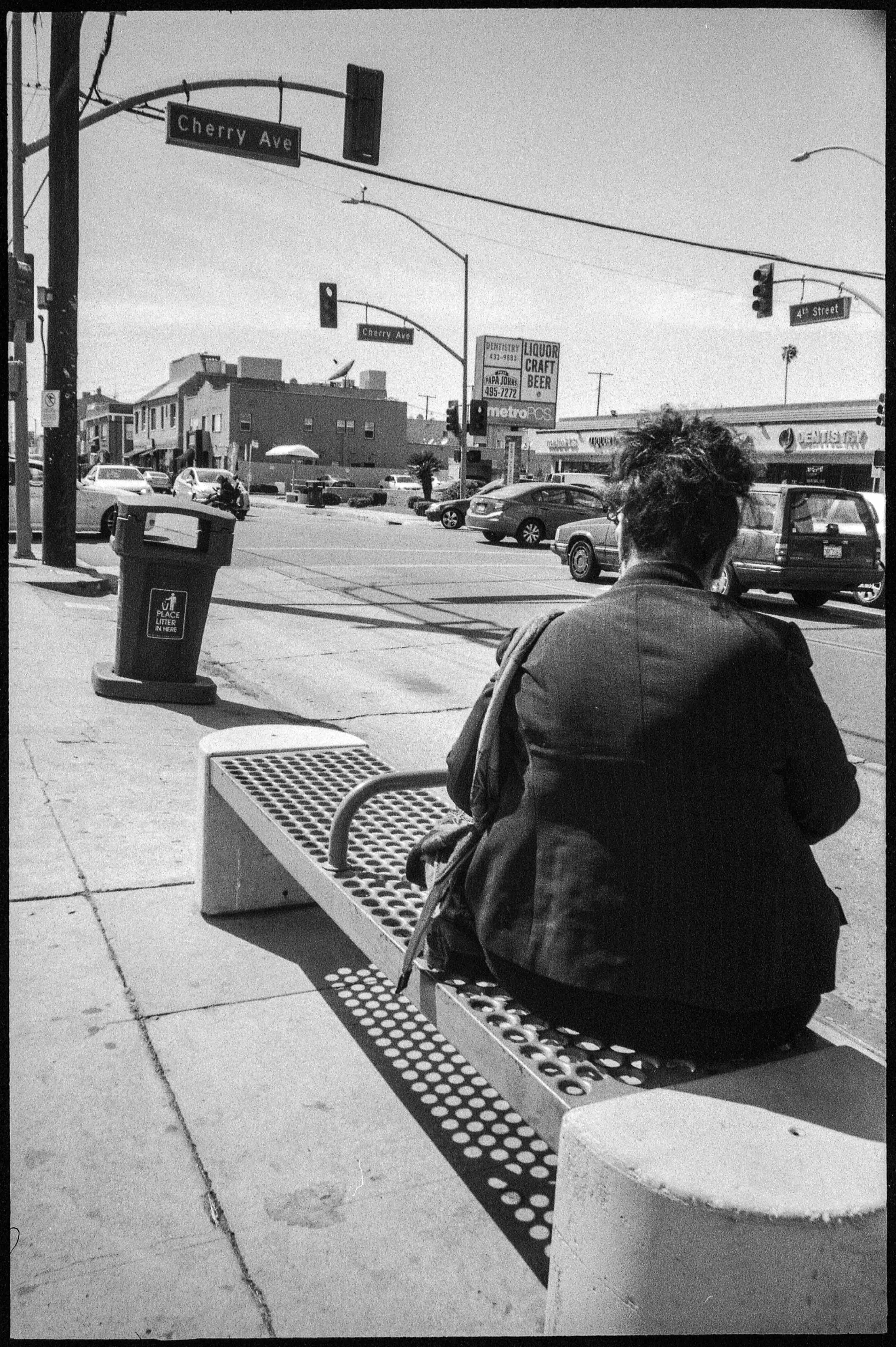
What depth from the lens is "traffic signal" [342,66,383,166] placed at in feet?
39.7

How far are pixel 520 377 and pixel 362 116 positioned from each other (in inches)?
2006

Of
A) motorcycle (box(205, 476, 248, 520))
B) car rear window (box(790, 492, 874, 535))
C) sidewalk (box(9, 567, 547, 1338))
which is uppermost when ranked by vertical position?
motorcycle (box(205, 476, 248, 520))

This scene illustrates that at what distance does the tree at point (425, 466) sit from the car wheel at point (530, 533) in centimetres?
2186

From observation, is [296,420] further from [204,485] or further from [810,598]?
[810,598]

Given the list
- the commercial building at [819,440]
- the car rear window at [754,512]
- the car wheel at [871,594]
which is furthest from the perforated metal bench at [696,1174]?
the commercial building at [819,440]

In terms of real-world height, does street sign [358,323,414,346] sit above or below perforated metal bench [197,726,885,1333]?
above

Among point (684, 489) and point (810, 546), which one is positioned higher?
point (810, 546)

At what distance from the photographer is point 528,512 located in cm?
2427

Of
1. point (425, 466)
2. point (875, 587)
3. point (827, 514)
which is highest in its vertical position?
point (425, 466)

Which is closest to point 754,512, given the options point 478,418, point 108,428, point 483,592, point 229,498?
point 483,592

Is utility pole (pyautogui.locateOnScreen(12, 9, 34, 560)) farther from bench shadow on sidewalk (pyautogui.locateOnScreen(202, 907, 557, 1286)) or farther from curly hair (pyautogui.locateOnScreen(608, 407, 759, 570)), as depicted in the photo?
curly hair (pyautogui.locateOnScreen(608, 407, 759, 570))

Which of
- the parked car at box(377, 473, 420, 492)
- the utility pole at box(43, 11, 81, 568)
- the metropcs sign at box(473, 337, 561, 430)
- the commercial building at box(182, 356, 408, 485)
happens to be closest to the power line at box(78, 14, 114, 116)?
the utility pole at box(43, 11, 81, 568)

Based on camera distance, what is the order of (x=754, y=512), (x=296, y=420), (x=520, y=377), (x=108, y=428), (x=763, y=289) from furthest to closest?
(x=108, y=428) → (x=296, y=420) → (x=520, y=377) → (x=763, y=289) → (x=754, y=512)

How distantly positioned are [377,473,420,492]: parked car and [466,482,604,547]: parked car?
3059 centimetres
